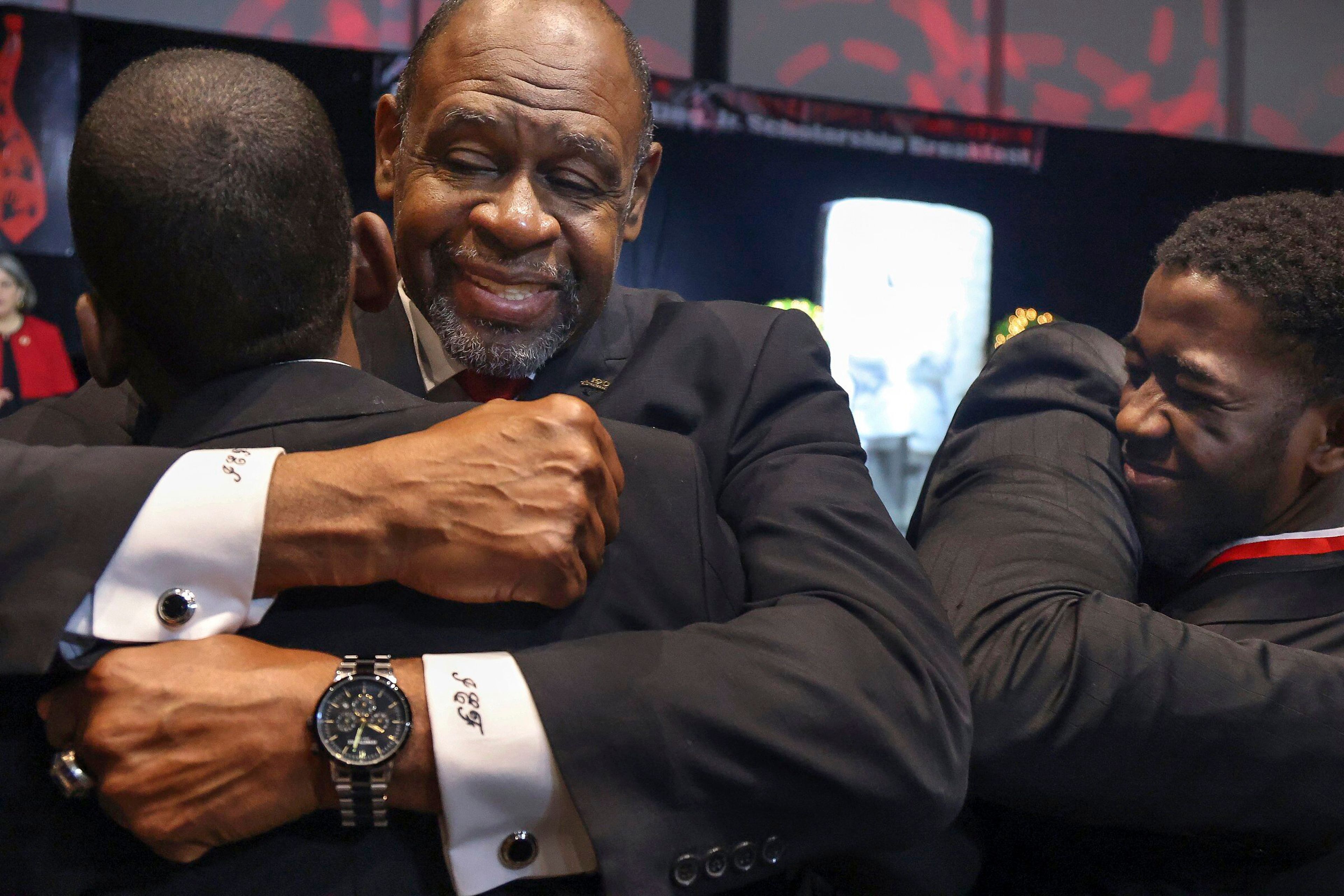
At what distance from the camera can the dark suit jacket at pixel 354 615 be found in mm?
981

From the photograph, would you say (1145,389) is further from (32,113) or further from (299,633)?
(32,113)

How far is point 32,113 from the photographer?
151 inches

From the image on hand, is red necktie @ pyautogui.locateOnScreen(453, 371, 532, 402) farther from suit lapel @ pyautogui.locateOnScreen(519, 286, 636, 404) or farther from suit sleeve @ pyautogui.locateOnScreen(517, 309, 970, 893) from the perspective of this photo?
suit sleeve @ pyautogui.locateOnScreen(517, 309, 970, 893)

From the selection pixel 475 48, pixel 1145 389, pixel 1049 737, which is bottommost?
pixel 1049 737

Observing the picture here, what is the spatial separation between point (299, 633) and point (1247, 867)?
113 centimetres

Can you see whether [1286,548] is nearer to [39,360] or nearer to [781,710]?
[781,710]

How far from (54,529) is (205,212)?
300 mm

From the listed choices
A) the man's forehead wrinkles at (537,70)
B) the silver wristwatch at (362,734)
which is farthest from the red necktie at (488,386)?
the silver wristwatch at (362,734)

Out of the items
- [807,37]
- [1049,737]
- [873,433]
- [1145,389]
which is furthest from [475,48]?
[873,433]

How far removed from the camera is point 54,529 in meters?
0.99

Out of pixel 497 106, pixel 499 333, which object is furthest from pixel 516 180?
pixel 499 333

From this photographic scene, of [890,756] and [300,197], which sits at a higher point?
[300,197]

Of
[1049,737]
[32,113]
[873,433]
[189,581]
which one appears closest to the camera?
[189,581]

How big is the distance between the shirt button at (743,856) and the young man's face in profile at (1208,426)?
0.86 metres
